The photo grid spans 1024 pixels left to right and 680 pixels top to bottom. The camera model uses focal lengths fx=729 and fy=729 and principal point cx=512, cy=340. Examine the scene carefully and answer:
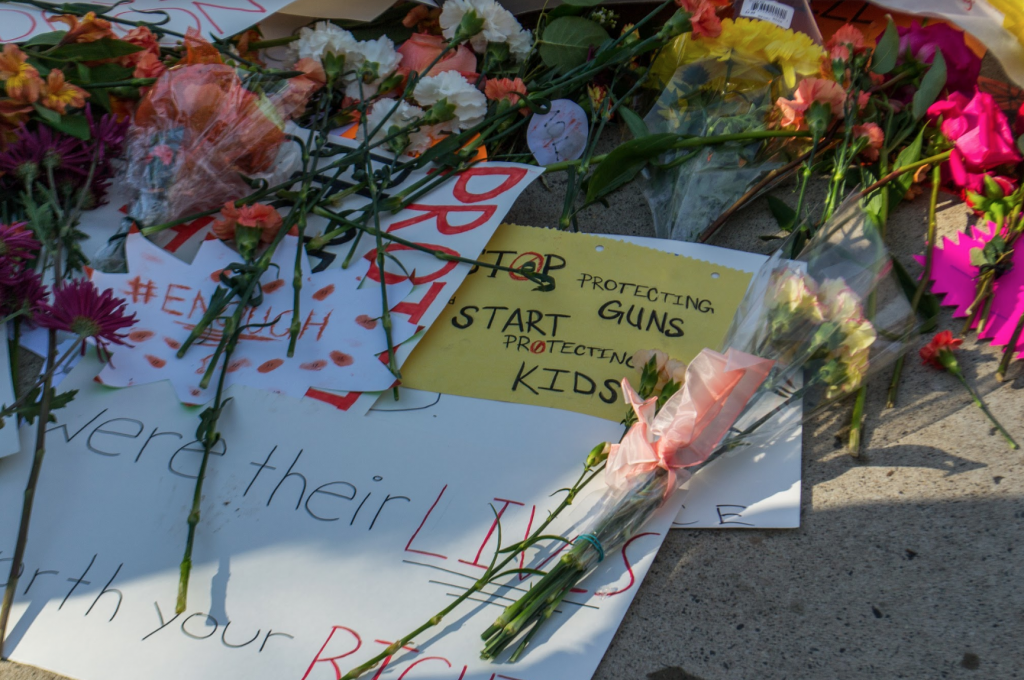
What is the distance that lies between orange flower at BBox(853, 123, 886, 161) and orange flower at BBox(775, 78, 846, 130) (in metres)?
0.04

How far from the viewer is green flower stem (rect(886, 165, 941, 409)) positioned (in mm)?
930

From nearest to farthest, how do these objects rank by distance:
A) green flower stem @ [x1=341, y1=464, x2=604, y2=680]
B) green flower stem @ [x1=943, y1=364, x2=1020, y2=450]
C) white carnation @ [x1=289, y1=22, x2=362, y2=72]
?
green flower stem @ [x1=341, y1=464, x2=604, y2=680] < green flower stem @ [x1=943, y1=364, x2=1020, y2=450] < white carnation @ [x1=289, y1=22, x2=362, y2=72]

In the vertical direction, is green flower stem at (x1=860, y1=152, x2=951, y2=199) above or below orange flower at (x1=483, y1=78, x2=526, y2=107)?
above

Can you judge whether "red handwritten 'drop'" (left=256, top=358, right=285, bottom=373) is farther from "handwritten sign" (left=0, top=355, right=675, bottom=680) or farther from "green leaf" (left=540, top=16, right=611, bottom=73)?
"green leaf" (left=540, top=16, right=611, bottom=73)

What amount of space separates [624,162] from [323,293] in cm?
49

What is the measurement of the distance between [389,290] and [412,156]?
266 mm

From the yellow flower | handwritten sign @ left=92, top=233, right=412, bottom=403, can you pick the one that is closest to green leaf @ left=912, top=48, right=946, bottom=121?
the yellow flower

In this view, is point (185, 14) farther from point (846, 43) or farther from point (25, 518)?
point (846, 43)

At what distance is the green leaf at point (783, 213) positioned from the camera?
3.56 feet

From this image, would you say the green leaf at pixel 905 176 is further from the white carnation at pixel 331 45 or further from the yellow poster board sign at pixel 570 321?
the white carnation at pixel 331 45

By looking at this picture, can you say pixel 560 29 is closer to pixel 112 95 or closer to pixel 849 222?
pixel 849 222

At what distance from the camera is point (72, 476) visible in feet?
2.83

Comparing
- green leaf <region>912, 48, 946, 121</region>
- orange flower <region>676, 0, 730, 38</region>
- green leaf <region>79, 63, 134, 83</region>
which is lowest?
green leaf <region>79, 63, 134, 83</region>

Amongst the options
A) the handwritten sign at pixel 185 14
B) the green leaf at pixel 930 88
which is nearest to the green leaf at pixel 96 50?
the handwritten sign at pixel 185 14
